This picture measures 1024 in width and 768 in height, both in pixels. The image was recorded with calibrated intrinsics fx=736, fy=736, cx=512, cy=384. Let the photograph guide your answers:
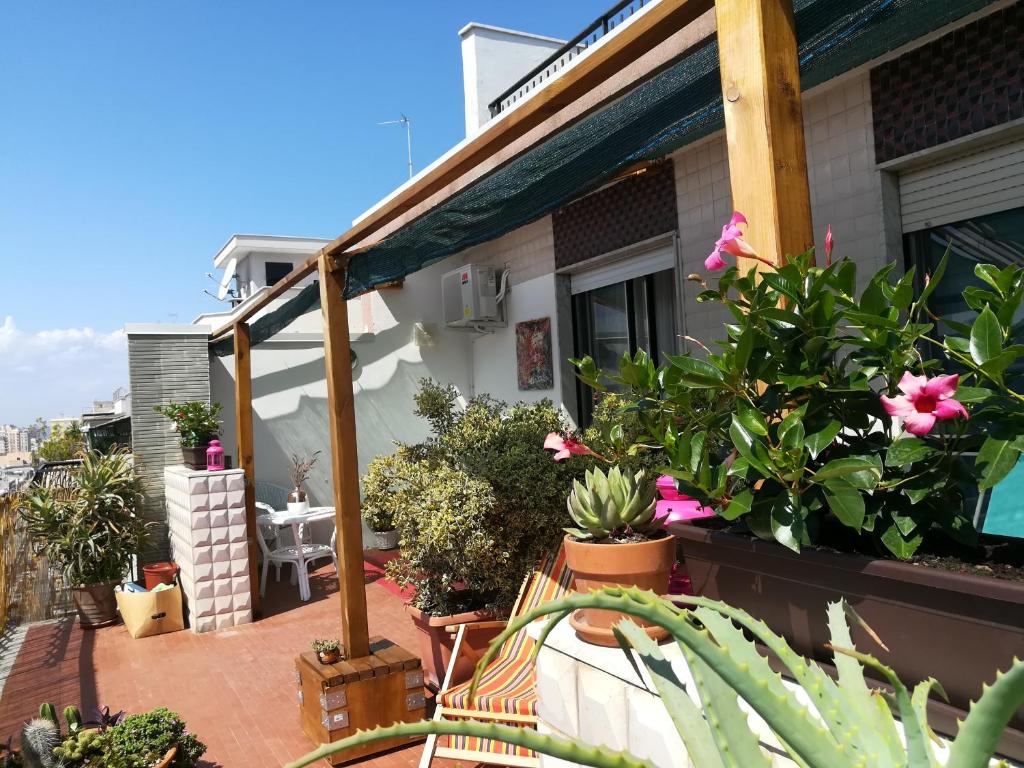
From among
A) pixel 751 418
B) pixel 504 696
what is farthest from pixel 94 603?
pixel 751 418

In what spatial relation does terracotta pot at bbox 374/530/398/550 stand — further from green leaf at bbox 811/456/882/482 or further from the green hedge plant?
green leaf at bbox 811/456/882/482

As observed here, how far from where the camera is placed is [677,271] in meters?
5.03

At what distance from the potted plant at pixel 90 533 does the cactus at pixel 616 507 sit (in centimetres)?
587

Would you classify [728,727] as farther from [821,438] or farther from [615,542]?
[615,542]

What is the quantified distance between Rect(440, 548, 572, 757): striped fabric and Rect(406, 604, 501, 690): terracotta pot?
27 centimetres


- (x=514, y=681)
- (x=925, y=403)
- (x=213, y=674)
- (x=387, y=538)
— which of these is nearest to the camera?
(x=925, y=403)

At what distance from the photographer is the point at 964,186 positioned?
3389 millimetres

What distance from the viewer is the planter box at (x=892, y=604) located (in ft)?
3.29

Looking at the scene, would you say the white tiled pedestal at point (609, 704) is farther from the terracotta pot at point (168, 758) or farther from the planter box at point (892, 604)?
the terracotta pot at point (168, 758)

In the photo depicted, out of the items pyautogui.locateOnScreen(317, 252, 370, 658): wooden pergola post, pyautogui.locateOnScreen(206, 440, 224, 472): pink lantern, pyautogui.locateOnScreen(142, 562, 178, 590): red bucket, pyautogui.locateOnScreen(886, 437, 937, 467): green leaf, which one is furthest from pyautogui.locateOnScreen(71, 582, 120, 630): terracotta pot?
pyautogui.locateOnScreen(886, 437, 937, 467): green leaf

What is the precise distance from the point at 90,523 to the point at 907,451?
694cm

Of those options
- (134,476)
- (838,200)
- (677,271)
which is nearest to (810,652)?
(838,200)

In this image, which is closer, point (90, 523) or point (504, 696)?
point (504, 696)

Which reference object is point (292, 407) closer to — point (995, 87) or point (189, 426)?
point (189, 426)
